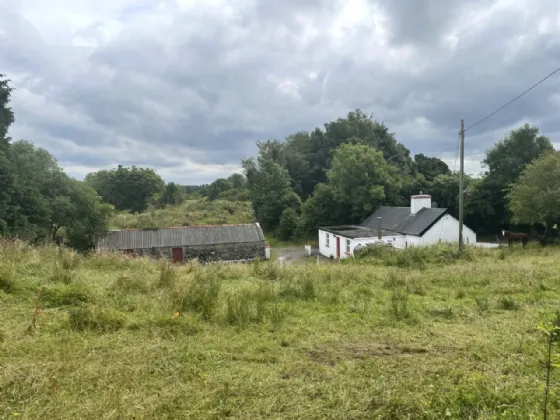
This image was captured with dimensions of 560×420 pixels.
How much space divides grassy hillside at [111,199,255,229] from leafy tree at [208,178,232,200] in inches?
590

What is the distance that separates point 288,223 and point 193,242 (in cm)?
1254

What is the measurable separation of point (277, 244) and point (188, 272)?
27.0 m

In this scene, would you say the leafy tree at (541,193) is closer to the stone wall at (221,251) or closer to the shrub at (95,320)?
the stone wall at (221,251)

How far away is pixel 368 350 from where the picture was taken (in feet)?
14.2

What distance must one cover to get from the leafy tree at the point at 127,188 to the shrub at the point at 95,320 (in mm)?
58251

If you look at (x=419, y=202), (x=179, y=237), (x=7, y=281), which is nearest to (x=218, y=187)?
(x=179, y=237)

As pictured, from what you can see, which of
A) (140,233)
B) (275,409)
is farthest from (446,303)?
(140,233)

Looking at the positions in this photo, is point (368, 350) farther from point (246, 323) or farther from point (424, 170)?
point (424, 170)

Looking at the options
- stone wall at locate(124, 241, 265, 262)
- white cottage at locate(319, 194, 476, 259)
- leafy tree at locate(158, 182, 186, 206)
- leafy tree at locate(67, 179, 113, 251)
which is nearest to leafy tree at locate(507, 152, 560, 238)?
white cottage at locate(319, 194, 476, 259)

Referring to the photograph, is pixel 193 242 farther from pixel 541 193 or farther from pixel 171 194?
pixel 171 194

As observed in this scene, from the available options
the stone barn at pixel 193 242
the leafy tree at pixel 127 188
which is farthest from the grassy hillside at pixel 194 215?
the leafy tree at pixel 127 188

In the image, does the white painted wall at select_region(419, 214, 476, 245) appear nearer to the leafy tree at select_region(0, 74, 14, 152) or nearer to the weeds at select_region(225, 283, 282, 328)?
the weeds at select_region(225, 283, 282, 328)

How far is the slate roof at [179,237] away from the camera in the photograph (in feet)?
84.3

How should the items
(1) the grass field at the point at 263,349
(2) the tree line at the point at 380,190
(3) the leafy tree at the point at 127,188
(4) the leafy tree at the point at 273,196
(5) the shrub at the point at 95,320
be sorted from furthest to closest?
1. (3) the leafy tree at the point at 127,188
2. (4) the leafy tree at the point at 273,196
3. (2) the tree line at the point at 380,190
4. (5) the shrub at the point at 95,320
5. (1) the grass field at the point at 263,349
